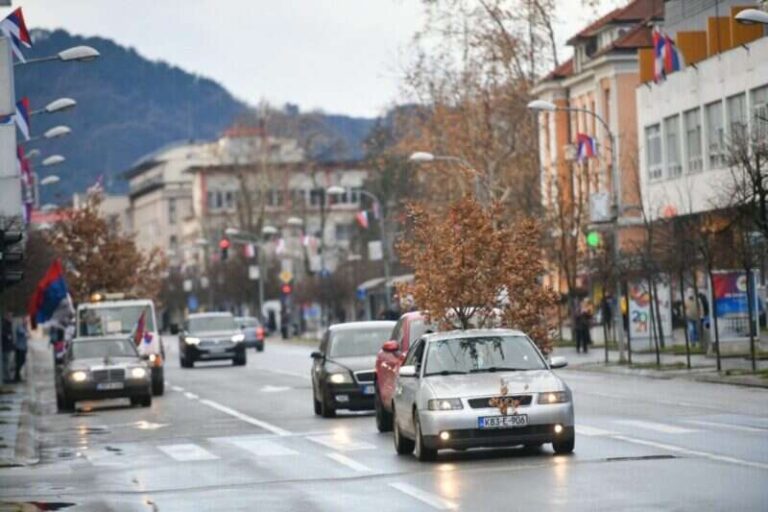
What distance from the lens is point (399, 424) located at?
939 inches

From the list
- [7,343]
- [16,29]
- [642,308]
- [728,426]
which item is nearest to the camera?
[728,426]

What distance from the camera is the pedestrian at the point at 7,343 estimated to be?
6144 centimetres

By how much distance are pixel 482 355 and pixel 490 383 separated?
1228 mm

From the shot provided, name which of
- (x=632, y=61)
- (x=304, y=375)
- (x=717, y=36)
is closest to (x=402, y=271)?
(x=632, y=61)

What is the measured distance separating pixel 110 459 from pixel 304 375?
3016cm

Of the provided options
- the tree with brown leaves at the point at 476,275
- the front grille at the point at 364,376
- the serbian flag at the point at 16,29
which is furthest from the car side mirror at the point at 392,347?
the serbian flag at the point at 16,29

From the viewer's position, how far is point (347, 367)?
33469mm

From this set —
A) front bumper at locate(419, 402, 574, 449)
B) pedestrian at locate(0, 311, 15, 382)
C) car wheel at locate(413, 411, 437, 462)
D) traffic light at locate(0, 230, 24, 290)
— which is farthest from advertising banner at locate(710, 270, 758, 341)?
traffic light at locate(0, 230, 24, 290)

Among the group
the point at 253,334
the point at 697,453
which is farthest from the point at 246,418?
the point at 253,334

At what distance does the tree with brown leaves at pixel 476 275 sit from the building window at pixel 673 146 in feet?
126

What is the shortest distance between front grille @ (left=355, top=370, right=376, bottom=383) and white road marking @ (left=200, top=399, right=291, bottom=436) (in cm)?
168

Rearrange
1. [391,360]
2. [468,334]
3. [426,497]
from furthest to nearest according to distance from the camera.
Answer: [391,360], [468,334], [426,497]

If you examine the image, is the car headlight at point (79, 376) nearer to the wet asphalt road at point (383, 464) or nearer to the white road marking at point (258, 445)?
the wet asphalt road at point (383, 464)

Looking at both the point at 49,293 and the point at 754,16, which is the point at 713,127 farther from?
the point at 754,16
